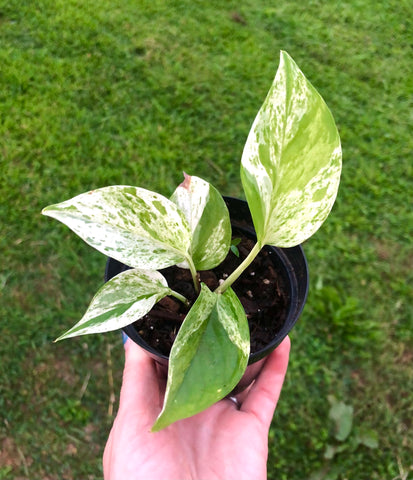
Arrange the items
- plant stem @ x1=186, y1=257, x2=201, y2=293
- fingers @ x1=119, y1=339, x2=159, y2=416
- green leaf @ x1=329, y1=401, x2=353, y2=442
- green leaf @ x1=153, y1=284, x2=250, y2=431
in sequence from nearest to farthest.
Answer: green leaf @ x1=153, y1=284, x2=250, y2=431, plant stem @ x1=186, y1=257, x2=201, y2=293, fingers @ x1=119, y1=339, x2=159, y2=416, green leaf @ x1=329, y1=401, x2=353, y2=442

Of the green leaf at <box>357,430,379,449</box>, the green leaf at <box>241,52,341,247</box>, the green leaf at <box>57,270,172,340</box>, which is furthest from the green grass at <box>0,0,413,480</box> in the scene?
the green leaf at <box>241,52,341,247</box>

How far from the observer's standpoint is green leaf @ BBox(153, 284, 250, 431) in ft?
1.31

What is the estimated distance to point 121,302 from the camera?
0.49 metres

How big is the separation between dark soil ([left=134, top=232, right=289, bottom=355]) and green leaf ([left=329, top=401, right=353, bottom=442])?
19.7 inches

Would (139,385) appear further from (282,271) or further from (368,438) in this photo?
(368,438)

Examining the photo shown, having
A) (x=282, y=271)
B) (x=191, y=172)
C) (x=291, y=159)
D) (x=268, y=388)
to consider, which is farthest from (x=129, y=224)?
(x=191, y=172)

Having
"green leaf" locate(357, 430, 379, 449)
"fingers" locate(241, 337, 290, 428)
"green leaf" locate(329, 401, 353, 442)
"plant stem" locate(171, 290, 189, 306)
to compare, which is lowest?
"green leaf" locate(357, 430, 379, 449)

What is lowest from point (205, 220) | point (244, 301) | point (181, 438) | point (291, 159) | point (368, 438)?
point (368, 438)

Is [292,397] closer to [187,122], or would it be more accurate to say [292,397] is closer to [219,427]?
[219,427]

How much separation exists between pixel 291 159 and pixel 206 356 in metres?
→ 0.21

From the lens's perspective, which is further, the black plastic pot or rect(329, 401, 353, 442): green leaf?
rect(329, 401, 353, 442): green leaf

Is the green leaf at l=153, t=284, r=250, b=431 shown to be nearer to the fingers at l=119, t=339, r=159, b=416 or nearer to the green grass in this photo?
the fingers at l=119, t=339, r=159, b=416

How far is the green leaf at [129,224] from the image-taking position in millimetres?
438

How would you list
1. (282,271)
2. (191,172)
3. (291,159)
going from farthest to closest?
(191,172), (282,271), (291,159)
